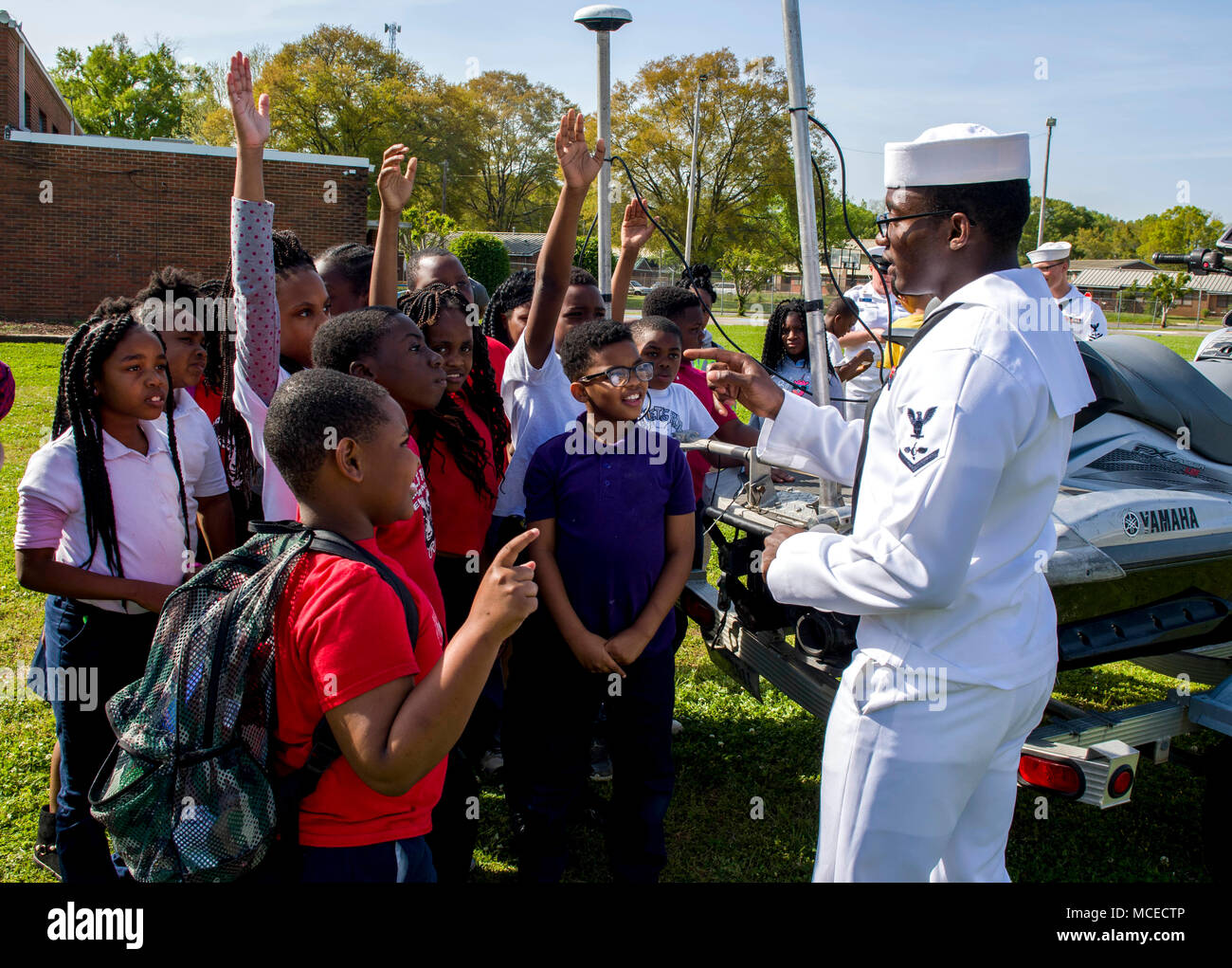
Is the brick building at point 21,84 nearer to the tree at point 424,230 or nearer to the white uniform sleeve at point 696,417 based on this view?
the tree at point 424,230

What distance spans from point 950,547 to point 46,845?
123 inches

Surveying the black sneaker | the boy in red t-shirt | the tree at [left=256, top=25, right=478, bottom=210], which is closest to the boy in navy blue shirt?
the boy in red t-shirt

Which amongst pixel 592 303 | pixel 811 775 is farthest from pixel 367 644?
pixel 811 775

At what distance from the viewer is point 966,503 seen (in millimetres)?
1853

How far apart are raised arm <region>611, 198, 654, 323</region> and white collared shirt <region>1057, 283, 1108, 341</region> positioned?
411 centimetres

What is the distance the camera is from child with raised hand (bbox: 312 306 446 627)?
103 inches

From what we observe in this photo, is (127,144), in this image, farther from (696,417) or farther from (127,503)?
(127,503)

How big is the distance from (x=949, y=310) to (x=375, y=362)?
59.2 inches

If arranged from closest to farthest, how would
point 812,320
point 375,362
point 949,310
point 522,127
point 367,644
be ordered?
point 367,644 → point 949,310 → point 375,362 → point 812,320 → point 522,127

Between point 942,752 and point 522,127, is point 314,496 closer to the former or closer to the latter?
point 942,752

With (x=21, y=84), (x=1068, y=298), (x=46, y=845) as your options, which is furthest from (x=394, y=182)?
(x=21, y=84)

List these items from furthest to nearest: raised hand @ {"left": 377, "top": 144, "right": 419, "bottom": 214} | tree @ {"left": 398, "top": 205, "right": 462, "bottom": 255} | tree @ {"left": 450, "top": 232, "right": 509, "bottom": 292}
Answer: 1. tree @ {"left": 398, "top": 205, "right": 462, "bottom": 255}
2. tree @ {"left": 450, "top": 232, "right": 509, "bottom": 292}
3. raised hand @ {"left": 377, "top": 144, "right": 419, "bottom": 214}

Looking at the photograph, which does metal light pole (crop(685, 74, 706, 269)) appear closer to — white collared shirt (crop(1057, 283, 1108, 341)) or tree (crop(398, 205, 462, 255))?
white collared shirt (crop(1057, 283, 1108, 341))
